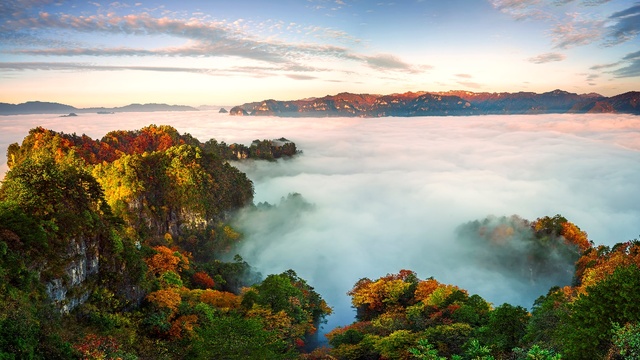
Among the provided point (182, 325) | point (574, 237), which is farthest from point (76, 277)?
point (574, 237)

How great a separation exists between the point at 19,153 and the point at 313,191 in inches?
4659

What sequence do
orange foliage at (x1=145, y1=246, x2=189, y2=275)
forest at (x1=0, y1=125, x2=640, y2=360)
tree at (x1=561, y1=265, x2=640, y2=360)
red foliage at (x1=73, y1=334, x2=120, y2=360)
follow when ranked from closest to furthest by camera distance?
red foliage at (x1=73, y1=334, x2=120, y2=360)
tree at (x1=561, y1=265, x2=640, y2=360)
forest at (x1=0, y1=125, x2=640, y2=360)
orange foliage at (x1=145, y1=246, x2=189, y2=275)

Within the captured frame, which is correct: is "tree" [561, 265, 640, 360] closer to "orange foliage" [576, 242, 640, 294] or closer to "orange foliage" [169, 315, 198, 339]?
"orange foliage" [576, 242, 640, 294]

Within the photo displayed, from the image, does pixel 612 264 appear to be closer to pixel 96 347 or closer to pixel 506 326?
pixel 506 326

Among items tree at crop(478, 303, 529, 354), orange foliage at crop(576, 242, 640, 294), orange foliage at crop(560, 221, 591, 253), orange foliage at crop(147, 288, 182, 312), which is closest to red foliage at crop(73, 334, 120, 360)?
orange foliage at crop(147, 288, 182, 312)

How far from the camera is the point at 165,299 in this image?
33688 mm

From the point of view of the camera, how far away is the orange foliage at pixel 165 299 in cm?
3309

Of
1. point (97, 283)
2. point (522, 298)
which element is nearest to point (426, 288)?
point (97, 283)

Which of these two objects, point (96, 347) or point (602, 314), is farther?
point (96, 347)

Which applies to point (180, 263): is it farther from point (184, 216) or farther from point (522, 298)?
point (522, 298)

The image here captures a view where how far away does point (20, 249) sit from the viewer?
2355 centimetres

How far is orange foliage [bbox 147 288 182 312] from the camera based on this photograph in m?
33.1

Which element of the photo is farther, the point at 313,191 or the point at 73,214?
the point at 313,191

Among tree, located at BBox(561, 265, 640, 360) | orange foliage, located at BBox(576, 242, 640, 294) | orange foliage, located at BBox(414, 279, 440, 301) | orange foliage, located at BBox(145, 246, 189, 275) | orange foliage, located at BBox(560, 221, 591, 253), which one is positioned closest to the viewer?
tree, located at BBox(561, 265, 640, 360)
